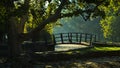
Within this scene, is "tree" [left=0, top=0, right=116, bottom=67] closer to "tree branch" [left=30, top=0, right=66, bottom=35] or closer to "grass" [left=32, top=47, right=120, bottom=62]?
"tree branch" [left=30, top=0, right=66, bottom=35]

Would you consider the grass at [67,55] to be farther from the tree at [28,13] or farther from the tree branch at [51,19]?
the tree at [28,13]

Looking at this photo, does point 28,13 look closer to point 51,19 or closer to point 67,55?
point 51,19

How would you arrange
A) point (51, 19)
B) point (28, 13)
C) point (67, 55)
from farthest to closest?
point (28, 13) < point (51, 19) < point (67, 55)

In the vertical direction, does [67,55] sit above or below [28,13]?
below

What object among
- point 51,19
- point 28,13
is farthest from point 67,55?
point 28,13

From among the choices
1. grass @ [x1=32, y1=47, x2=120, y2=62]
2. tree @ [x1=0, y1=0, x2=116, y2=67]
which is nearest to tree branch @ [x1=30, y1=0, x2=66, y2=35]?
tree @ [x1=0, y1=0, x2=116, y2=67]

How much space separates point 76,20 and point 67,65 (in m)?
115

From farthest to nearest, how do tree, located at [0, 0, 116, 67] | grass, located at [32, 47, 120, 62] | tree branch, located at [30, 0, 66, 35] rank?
tree branch, located at [30, 0, 66, 35]
grass, located at [32, 47, 120, 62]
tree, located at [0, 0, 116, 67]

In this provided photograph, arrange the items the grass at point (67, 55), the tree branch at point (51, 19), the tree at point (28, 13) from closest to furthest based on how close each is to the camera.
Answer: the tree at point (28, 13) → the grass at point (67, 55) → the tree branch at point (51, 19)

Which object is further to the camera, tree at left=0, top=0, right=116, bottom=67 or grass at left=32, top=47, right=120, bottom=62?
grass at left=32, top=47, right=120, bottom=62

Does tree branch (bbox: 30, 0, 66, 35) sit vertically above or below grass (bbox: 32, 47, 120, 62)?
above

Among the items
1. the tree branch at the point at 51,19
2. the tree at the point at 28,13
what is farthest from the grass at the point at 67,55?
the tree at the point at 28,13

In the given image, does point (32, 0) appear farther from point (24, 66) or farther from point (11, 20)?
point (24, 66)

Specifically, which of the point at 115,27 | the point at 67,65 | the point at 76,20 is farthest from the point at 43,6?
the point at 76,20
